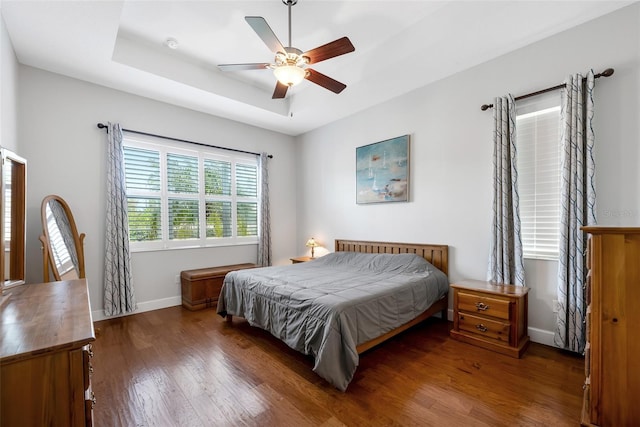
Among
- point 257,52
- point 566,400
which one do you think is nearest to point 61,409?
point 566,400

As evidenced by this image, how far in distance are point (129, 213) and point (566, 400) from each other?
4.73 metres

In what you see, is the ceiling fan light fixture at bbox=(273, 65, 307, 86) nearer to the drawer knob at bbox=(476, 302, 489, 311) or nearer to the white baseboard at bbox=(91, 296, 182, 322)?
the drawer knob at bbox=(476, 302, 489, 311)

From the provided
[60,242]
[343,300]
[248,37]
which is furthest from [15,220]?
[248,37]

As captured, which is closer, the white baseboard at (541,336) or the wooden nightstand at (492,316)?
the wooden nightstand at (492,316)

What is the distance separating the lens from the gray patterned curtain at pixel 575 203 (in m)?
2.34

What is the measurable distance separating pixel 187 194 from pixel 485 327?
411 centimetres

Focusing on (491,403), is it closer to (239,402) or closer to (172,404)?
(239,402)

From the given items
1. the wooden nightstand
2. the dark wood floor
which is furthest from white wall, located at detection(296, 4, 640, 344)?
the dark wood floor

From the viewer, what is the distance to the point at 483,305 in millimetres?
2635

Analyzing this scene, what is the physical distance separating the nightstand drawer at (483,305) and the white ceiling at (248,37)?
248 centimetres

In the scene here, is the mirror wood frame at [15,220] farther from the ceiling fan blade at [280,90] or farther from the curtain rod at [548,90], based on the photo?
the curtain rod at [548,90]

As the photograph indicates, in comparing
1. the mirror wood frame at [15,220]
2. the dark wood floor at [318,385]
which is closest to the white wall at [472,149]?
the dark wood floor at [318,385]

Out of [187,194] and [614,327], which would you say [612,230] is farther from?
[187,194]

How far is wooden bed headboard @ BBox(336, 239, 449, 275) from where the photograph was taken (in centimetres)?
338
